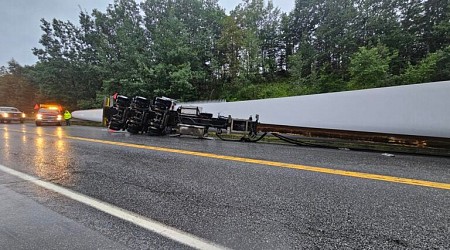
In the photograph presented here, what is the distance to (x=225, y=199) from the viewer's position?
8.04ft

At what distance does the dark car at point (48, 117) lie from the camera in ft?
46.1

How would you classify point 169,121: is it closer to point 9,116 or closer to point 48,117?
point 48,117

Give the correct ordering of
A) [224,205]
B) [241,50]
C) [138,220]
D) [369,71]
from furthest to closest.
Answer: [241,50], [369,71], [224,205], [138,220]

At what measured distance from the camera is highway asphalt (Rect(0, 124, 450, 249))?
5.53 feet

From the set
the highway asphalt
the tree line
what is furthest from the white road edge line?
the tree line

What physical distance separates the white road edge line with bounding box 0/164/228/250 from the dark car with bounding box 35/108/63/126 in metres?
13.5

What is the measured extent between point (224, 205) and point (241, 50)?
809 inches

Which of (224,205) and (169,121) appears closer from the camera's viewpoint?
(224,205)

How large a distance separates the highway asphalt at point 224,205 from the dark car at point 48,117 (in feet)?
39.7

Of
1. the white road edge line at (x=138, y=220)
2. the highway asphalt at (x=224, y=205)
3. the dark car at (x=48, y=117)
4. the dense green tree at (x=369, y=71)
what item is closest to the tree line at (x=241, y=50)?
the dense green tree at (x=369, y=71)

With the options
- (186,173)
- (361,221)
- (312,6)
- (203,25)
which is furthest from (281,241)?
(312,6)

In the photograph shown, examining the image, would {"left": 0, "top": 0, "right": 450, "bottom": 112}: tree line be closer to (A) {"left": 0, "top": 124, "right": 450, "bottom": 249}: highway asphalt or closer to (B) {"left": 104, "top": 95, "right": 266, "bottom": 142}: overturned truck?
(B) {"left": 104, "top": 95, "right": 266, "bottom": 142}: overturned truck

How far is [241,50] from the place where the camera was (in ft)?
70.6

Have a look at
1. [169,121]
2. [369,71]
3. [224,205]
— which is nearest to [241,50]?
[369,71]
